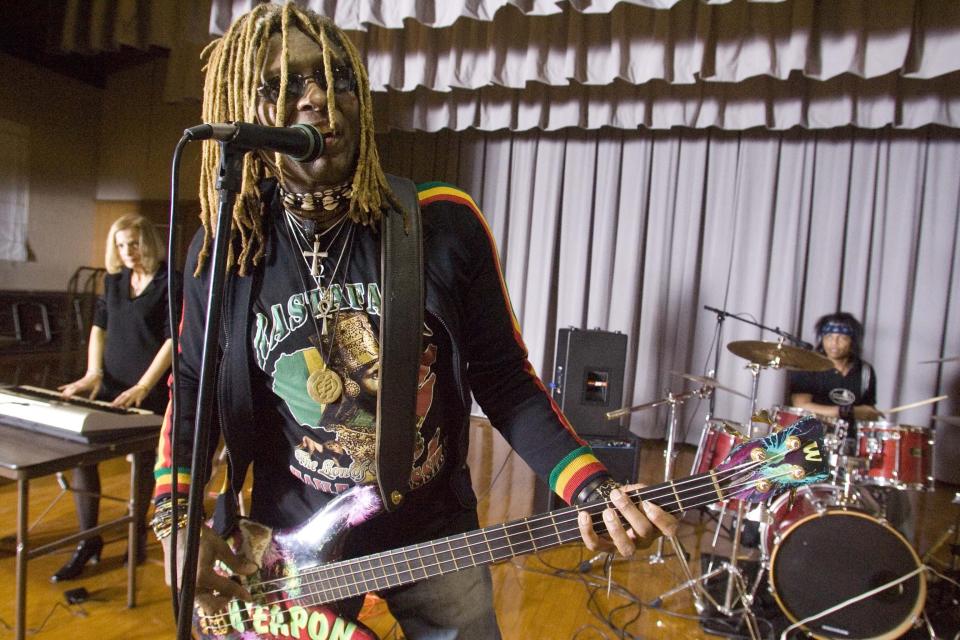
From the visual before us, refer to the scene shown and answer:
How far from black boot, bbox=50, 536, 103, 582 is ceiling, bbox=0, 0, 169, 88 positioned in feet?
12.3

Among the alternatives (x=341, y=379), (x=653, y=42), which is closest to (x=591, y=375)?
(x=653, y=42)

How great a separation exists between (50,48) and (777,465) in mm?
5950

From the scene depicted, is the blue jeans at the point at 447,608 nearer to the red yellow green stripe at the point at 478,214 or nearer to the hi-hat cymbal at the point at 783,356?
the red yellow green stripe at the point at 478,214

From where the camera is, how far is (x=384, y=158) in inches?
231

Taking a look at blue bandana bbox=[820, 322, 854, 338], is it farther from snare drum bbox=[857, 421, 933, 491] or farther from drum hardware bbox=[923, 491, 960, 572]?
drum hardware bbox=[923, 491, 960, 572]

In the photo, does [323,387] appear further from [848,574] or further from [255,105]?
[848,574]

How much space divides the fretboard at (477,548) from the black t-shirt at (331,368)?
9cm

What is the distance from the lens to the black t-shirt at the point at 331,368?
1076 millimetres

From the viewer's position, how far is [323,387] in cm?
106

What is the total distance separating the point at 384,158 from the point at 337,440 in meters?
5.16

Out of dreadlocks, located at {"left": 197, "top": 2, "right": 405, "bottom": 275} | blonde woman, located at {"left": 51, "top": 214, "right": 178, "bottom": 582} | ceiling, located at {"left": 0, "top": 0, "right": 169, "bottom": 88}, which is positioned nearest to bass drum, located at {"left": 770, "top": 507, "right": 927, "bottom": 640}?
dreadlocks, located at {"left": 197, "top": 2, "right": 405, "bottom": 275}

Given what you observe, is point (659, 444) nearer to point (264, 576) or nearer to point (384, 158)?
point (384, 158)

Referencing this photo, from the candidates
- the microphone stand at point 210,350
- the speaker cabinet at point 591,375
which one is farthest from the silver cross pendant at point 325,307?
the speaker cabinet at point 591,375

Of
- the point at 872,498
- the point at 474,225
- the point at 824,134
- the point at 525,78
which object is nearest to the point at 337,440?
the point at 474,225
